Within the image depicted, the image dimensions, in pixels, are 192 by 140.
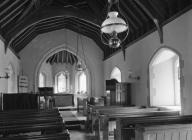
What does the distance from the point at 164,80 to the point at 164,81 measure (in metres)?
0.03

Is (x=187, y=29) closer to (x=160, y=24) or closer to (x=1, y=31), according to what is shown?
(x=160, y=24)

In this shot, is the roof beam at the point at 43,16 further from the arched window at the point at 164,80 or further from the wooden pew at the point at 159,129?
the wooden pew at the point at 159,129

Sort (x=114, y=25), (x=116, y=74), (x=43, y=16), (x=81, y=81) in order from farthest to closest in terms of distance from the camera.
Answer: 1. (x=81, y=81)
2. (x=116, y=74)
3. (x=43, y=16)
4. (x=114, y=25)

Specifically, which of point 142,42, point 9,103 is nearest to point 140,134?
point 142,42

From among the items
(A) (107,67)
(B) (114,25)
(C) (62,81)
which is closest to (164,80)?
(B) (114,25)

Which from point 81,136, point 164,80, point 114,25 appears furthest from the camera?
point 164,80

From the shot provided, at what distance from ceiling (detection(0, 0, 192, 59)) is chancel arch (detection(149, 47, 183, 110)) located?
1051 mm

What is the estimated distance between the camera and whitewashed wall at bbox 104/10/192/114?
528 centimetres

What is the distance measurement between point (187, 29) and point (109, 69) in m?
6.69

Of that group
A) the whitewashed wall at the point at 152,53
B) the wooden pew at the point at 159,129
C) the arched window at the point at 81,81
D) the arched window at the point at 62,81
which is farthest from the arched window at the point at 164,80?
the arched window at the point at 62,81

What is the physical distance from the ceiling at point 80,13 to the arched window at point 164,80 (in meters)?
1.06

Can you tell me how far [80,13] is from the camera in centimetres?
941

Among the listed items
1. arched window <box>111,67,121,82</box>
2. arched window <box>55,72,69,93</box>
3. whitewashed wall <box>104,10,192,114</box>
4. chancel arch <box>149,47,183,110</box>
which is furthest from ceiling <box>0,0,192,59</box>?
arched window <box>55,72,69,93</box>

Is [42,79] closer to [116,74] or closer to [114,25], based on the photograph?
[116,74]
